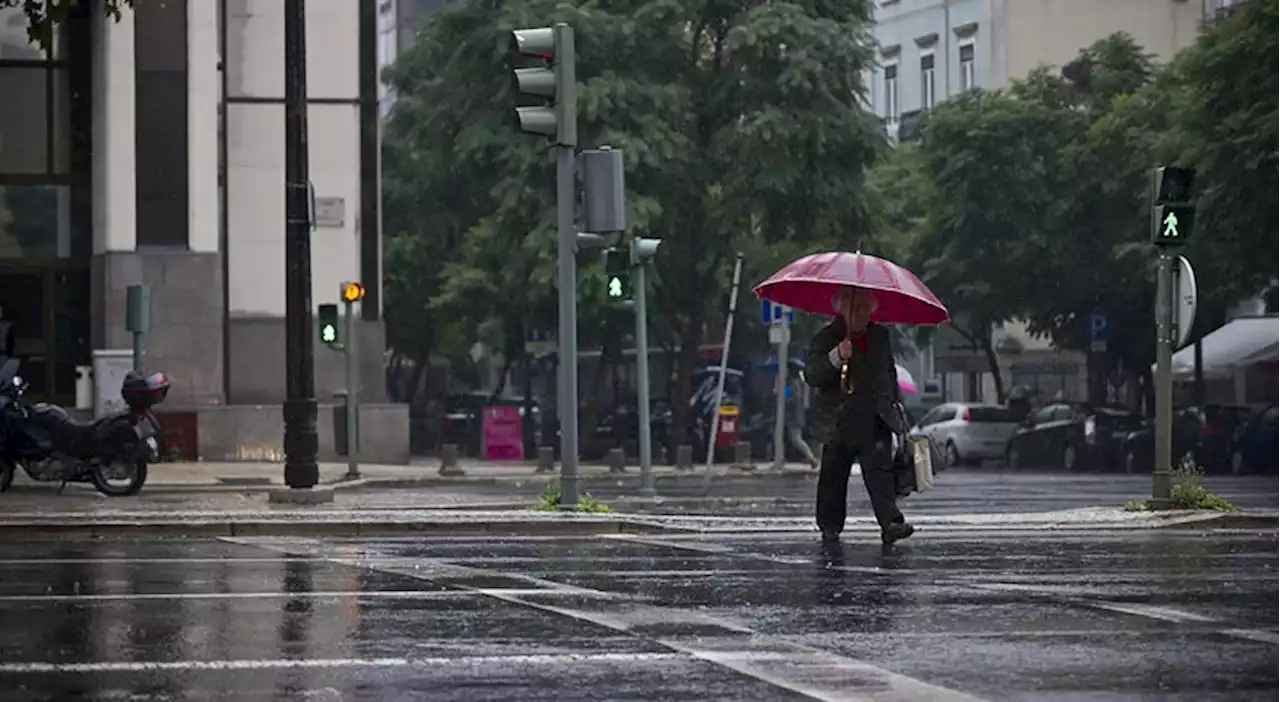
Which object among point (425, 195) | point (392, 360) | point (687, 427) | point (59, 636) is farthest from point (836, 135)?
point (59, 636)

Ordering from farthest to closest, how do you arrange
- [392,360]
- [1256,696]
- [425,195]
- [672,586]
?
[392,360]
[425,195]
[672,586]
[1256,696]

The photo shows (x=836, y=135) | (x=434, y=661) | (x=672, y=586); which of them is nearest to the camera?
(x=434, y=661)

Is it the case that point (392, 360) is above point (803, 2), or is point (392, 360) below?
below

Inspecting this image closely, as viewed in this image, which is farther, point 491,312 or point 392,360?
point 392,360

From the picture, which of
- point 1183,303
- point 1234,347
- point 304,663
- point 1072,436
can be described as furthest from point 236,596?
point 1234,347

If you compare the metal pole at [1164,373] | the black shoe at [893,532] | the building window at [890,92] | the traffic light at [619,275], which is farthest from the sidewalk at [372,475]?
the building window at [890,92]

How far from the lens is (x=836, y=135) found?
41656mm

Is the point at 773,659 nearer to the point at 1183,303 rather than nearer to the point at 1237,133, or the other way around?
the point at 1183,303

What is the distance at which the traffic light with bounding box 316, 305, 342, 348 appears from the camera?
3108 centimetres

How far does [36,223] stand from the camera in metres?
36.2

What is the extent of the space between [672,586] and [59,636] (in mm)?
3530

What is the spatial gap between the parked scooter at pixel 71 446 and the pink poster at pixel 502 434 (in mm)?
21862

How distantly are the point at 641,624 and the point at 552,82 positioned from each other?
391 inches

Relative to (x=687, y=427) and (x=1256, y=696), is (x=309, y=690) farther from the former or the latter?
(x=687, y=427)
